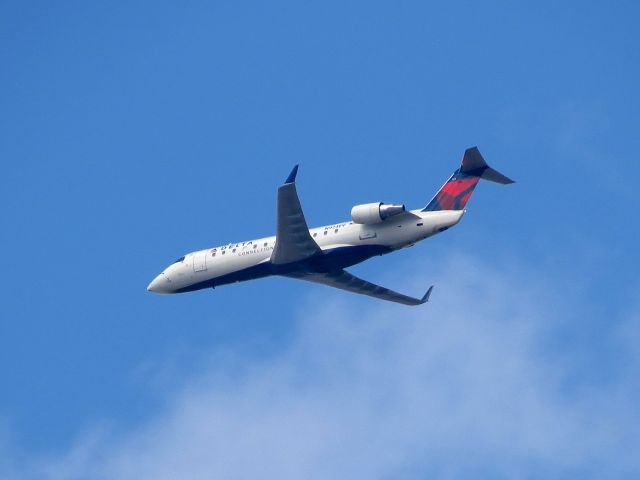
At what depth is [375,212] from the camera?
54062mm

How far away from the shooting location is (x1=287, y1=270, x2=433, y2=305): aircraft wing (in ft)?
197

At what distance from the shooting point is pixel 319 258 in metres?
55.9

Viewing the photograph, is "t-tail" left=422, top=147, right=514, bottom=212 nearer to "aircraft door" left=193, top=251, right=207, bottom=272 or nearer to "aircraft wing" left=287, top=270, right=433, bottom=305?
"aircraft wing" left=287, top=270, right=433, bottom=305

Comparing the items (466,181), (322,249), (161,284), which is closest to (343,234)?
(322,249)

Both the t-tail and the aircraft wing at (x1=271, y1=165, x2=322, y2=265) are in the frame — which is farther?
the t-tail

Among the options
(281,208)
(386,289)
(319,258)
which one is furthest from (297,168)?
(386,289)

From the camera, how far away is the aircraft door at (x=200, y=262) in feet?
197

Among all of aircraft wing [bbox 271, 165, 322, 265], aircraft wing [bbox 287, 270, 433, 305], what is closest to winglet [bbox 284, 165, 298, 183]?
aircraft wing [bbox 271, 165, 322, 265]

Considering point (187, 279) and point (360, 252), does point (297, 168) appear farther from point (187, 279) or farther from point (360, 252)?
point (187, 279)

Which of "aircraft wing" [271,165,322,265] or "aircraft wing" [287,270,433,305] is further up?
"aircraft wing" [287,270,433,305]

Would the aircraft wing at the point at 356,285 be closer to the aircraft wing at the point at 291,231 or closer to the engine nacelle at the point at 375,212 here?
the aircraft wing at the point at 291,231

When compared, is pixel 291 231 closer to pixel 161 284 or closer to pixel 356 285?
pixel 356 285

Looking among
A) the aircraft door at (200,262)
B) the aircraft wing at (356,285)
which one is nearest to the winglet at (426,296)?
the aircraft wing at (356,285)

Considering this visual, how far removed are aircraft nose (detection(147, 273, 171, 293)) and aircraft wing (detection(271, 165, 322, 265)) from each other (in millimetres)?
7532
